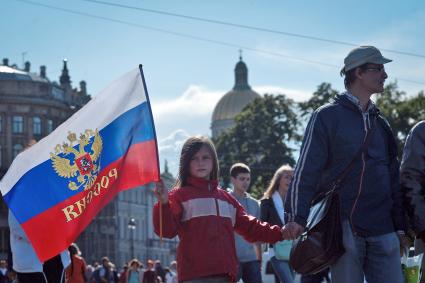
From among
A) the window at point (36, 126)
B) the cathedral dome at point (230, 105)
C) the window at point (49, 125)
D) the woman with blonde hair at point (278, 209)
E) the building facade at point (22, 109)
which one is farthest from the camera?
the cathedral dome at point (230, 105)

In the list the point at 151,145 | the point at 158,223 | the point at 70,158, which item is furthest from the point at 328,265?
the point at 70,158

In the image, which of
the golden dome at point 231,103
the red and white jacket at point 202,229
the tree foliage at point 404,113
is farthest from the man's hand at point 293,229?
the golden dome at point 231,103

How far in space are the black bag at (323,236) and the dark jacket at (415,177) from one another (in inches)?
14.1

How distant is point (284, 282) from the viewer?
46.5 ft

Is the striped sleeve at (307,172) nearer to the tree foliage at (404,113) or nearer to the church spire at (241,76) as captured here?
the tree foliage at (404,113)

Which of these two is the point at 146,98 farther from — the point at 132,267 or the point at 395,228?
the point at 132,267

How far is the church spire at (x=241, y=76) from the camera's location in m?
164

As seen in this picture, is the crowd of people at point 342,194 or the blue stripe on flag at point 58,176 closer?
the crowd of people at point 342,194

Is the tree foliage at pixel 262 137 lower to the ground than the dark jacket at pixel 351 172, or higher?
higher

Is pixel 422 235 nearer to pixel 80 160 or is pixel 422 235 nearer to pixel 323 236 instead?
pixel 323 236

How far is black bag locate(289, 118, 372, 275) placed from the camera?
309 inches

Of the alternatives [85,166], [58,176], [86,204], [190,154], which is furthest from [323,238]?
[58,176]

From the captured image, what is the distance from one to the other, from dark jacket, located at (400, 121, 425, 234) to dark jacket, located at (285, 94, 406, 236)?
0.11m

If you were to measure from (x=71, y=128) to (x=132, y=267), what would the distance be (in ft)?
77.9
